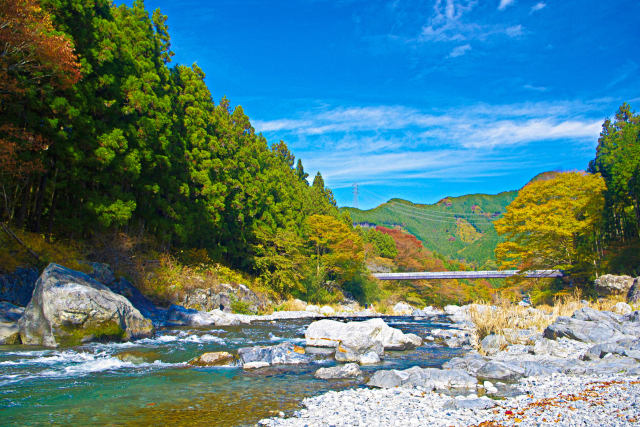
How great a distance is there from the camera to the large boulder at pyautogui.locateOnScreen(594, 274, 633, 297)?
20773 mm

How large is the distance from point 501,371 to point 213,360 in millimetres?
5718

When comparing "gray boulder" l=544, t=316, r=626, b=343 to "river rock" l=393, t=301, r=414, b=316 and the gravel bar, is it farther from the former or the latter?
"river rock" l=393, t=301, r=414, b=316

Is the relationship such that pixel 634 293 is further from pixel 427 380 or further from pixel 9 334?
pixel 9 334

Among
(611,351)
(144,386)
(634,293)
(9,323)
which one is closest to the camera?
(144,386)

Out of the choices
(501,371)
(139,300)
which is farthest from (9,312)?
(501,371)

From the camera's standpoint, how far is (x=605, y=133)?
43.4 meters

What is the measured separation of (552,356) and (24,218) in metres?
17.4

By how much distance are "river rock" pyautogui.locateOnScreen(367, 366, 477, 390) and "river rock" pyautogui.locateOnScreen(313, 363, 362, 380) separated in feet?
2.22

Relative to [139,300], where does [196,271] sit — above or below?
above

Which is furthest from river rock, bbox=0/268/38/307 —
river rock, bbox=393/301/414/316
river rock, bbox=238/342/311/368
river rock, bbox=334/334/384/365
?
river rock, bbox=393/301/414/316

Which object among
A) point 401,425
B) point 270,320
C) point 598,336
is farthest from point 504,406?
point 270,320

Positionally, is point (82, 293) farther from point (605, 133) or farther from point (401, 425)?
point (605, 133)

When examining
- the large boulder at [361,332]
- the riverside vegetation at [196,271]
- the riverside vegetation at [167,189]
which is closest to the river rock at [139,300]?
the riverside vegetation at [196,271]

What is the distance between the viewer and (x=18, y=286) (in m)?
11.5
